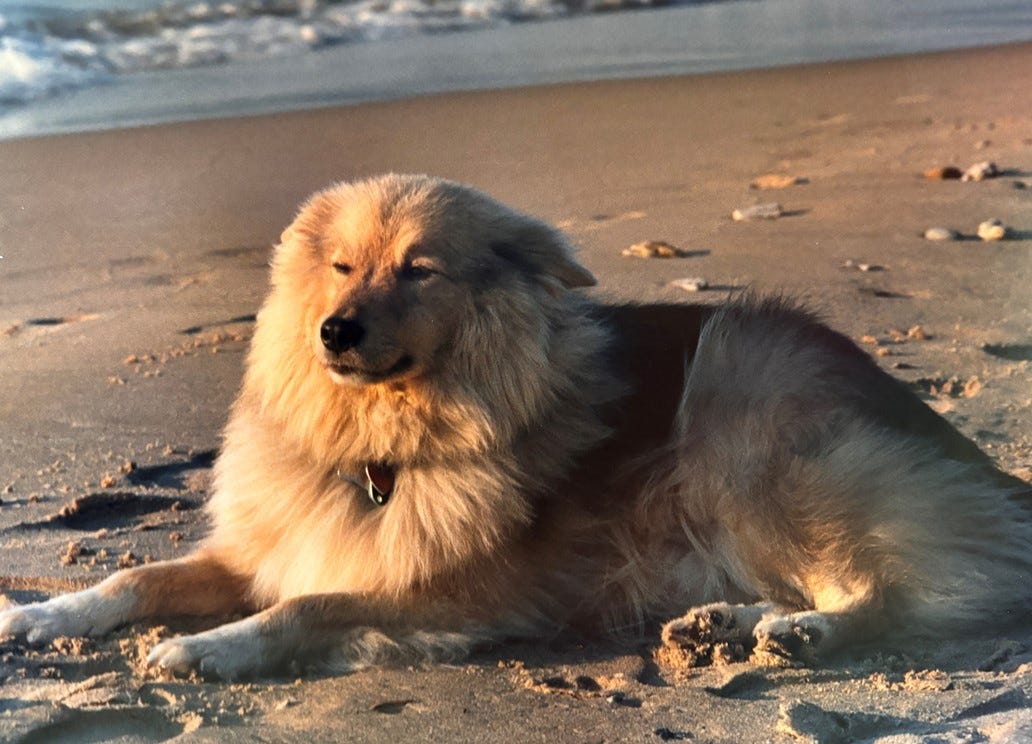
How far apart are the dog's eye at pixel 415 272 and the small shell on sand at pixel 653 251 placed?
363cm

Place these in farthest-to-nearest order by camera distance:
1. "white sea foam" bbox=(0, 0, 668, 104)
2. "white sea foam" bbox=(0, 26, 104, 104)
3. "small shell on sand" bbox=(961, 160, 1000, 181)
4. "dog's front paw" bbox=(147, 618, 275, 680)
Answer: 1. "white sea foam" bbox=(0, 0, 668, 104)
2. "white sea foam" bbox=(0, 26, 104, 104)
3. "small shell on sand" bbox=(961, 160, 1000, 181)
4. "dog's front paw" bbox=(147, 618, 275, 680)

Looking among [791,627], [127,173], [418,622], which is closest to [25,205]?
[127,173]

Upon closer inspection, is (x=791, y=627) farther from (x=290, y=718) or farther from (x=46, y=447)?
(x=46, y=447)

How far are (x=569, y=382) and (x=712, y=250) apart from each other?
12.0 ft

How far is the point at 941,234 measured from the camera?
303 inches

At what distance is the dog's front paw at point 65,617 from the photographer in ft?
12.6

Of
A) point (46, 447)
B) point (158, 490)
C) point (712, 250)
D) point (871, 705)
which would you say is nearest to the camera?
point (871, 705)

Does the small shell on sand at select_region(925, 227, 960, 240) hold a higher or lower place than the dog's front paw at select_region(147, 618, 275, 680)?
higher

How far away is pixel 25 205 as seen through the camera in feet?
28.4

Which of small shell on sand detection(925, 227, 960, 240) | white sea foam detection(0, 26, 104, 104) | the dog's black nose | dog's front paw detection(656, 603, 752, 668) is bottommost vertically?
dog's front paw detection(656, 603, 752, 668)

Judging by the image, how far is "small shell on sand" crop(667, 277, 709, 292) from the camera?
696cm

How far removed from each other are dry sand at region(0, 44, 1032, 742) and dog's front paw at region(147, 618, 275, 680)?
0.07m

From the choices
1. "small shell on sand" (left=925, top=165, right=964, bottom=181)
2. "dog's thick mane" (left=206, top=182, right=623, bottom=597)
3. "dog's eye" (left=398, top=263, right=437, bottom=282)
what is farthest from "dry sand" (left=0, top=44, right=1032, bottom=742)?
"dog's eye" (left=398, top=263, right=437, bottom=282)

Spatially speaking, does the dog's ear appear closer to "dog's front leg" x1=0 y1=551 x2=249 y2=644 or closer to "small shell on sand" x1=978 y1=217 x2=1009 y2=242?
"dog's front leg" x1=0 y1=551 x2=249 y2=644
